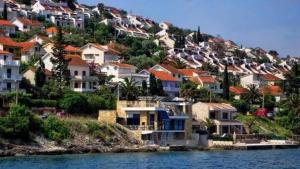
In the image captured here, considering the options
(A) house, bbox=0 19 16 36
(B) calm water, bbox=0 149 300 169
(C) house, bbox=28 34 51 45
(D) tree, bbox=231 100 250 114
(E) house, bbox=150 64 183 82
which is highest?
(A) house, bbox=0 19 16 36

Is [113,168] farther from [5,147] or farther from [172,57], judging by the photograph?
[172,57]

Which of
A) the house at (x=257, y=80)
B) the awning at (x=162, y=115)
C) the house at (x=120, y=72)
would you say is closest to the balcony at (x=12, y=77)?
the awning at (x=162, y=115)


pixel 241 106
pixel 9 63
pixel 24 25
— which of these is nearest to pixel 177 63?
pixel 24 25

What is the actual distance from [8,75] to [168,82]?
30232 millimetres

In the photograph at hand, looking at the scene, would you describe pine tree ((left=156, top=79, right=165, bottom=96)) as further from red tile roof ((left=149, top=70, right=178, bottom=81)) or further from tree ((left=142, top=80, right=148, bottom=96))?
red tile roof ((left=149, top=70, right=178, bottom=81))

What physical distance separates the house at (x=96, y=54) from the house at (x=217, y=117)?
23.7 m

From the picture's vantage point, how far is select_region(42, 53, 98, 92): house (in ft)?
285

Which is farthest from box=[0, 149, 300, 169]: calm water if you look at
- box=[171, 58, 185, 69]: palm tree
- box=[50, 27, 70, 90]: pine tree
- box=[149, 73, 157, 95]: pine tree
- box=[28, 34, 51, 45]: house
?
box=[171, 58, 185, 69]: palm tree

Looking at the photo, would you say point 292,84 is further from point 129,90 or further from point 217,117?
point 129,90

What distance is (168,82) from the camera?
99.9 meters

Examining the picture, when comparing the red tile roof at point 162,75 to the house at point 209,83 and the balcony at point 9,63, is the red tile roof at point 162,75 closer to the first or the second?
the house at point 209,83

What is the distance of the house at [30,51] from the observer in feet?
305

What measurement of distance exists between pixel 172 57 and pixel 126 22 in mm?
33428

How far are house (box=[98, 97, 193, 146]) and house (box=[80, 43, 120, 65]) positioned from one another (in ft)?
106
